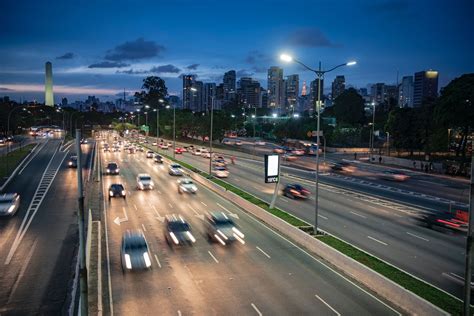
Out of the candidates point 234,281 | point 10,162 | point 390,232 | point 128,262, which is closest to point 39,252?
point 128,262

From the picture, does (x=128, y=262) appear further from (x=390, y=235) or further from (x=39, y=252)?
(x=390, y=235)

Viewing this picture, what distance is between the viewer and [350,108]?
152000mm

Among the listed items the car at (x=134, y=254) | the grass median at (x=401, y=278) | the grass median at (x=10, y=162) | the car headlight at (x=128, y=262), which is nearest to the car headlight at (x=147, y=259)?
the car at (x=134, y=254)

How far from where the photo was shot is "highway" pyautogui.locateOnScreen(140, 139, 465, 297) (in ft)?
69.7

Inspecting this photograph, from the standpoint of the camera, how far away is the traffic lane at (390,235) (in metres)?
21.7

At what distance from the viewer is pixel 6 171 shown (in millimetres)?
55625

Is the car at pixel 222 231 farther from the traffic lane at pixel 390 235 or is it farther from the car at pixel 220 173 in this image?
the car at pixel 220 173

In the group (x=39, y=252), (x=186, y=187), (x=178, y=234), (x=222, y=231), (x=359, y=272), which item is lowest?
Answer: (x=39, y=252)

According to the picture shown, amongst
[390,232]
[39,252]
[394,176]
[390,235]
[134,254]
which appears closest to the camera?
[134,254]

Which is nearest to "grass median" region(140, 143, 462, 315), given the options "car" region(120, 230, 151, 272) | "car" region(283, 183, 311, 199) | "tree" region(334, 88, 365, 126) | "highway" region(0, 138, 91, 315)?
"car" region(120, 230, 151, 272)

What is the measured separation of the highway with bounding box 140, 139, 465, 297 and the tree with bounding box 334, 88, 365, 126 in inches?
4355

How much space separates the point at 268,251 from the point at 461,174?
170 ft

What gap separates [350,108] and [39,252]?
14070 centimetres

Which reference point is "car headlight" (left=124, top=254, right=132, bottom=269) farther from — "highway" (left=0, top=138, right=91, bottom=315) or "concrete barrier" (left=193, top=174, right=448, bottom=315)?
"concrete barrier" (left=193, top=174, right=448, bottom=315)
